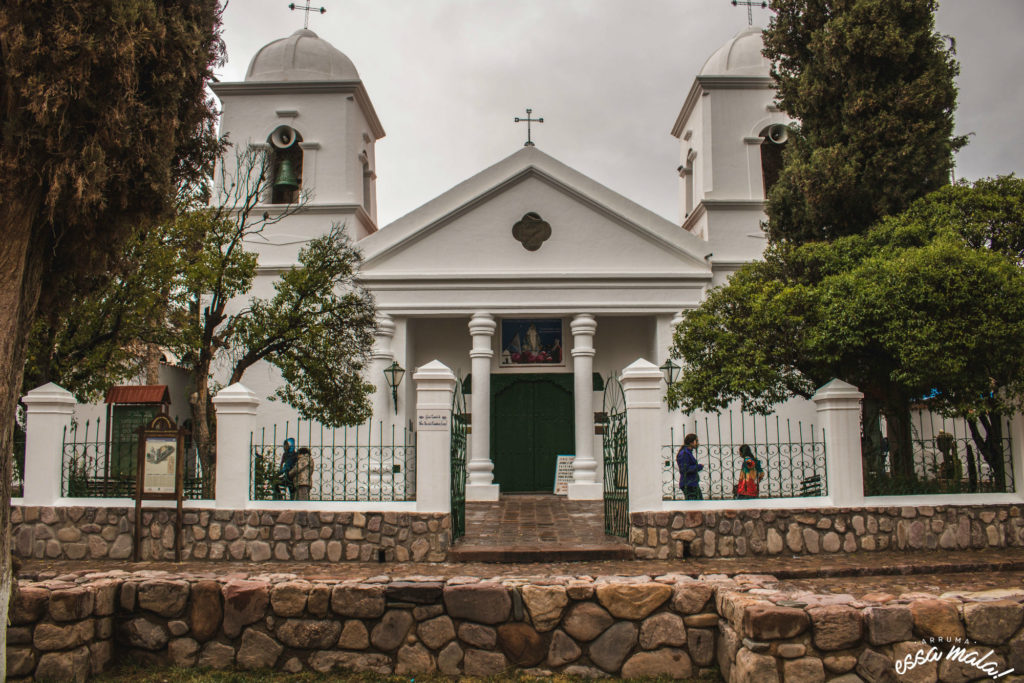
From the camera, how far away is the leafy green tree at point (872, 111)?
12.4 metres

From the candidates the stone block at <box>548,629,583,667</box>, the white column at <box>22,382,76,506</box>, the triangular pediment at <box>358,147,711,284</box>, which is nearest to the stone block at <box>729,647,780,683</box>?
the stone block at <box>548,629,583,667</box>

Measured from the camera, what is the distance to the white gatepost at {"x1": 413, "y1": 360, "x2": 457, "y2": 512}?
9102 mm

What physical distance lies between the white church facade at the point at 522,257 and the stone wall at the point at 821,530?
241 inches

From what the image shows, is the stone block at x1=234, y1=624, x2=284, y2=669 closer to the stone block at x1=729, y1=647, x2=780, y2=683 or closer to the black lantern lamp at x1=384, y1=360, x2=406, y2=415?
the stone block at x1=729, y1=647, x2=780, y2=683

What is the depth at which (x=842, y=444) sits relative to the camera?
9.51m

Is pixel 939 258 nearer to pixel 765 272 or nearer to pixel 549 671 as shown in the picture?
pixel 765 272

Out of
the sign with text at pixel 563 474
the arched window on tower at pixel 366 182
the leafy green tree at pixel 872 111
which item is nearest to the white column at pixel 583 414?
the sign with text at pixel 563 474

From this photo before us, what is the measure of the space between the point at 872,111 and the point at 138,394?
43.7 ft

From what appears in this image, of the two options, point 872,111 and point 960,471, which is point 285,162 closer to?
point 872,111

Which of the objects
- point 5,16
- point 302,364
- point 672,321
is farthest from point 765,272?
point 5,16

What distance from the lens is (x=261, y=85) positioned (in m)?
18.9

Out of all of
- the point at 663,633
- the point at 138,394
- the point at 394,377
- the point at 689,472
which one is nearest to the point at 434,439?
the point at 689,472

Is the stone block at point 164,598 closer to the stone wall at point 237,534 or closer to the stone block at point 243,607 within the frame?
the stone block at point 243,607

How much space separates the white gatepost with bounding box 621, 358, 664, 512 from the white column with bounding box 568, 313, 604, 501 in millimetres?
6027
